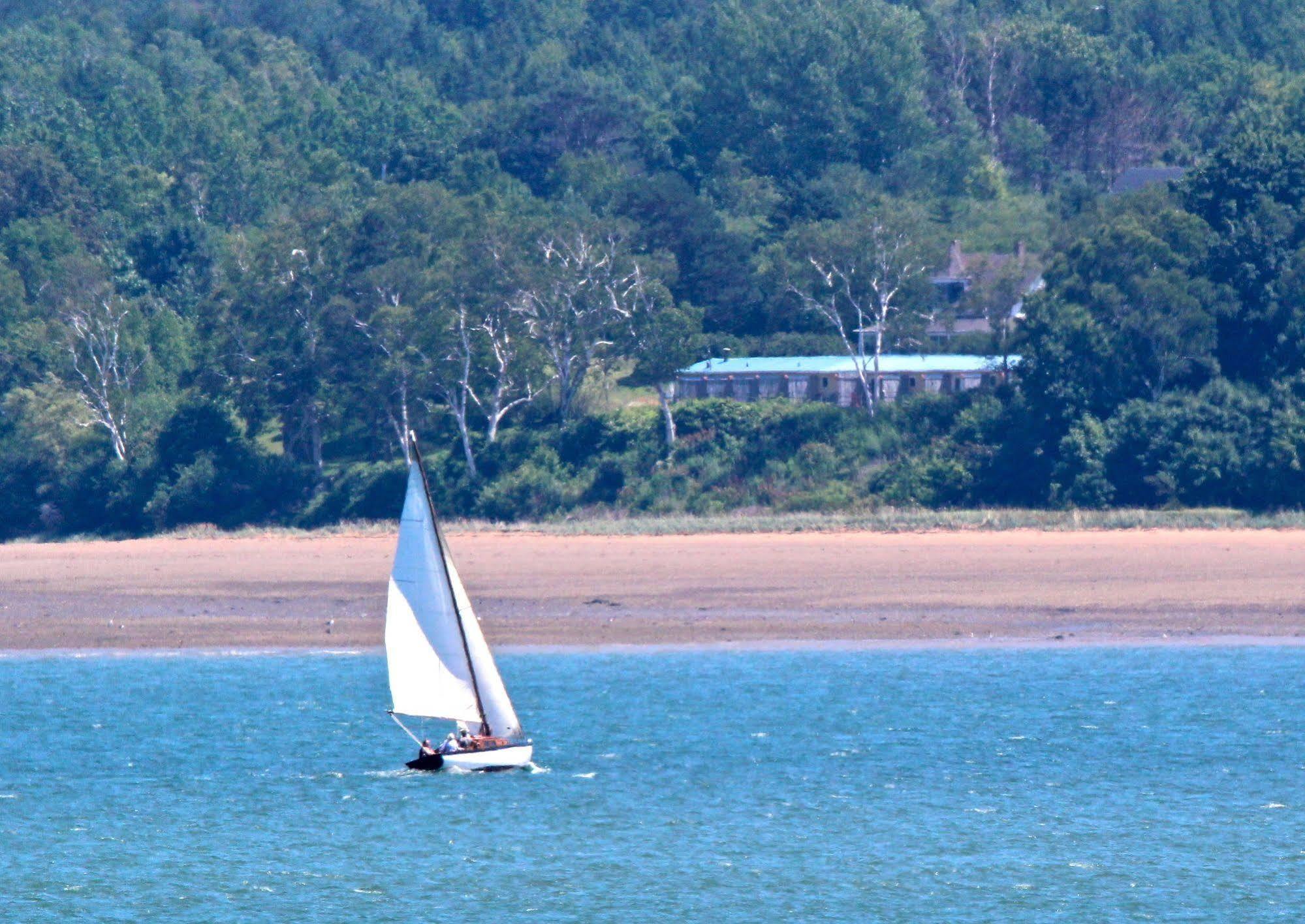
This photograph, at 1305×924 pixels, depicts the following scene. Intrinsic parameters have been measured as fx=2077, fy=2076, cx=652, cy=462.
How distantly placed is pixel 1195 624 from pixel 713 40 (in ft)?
275

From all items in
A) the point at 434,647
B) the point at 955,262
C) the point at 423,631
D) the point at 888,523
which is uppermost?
the point at 955,262

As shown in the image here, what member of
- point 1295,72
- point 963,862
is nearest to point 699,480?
point 963,862

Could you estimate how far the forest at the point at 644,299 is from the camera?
64.8 m

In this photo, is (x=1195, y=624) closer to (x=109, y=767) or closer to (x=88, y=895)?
(x=109, y=767)

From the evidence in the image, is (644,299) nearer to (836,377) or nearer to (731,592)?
(836,377)

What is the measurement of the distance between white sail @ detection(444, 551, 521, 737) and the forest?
34.8 metres

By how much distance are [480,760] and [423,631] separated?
2204 millimetres

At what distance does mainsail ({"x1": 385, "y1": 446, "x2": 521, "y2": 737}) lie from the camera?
28578 millimetres

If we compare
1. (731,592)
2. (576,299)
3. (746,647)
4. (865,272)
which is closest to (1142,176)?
(865,272)

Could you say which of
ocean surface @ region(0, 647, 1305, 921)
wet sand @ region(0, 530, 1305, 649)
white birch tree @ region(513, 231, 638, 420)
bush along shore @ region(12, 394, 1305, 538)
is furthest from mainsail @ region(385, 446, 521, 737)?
white birch tree @ region(513, 231, 638, 420)

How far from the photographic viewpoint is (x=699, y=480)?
227ft

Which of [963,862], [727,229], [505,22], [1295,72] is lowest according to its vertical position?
[963,862]

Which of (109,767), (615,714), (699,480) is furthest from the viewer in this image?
(699,480)

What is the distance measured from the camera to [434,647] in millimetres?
28922
